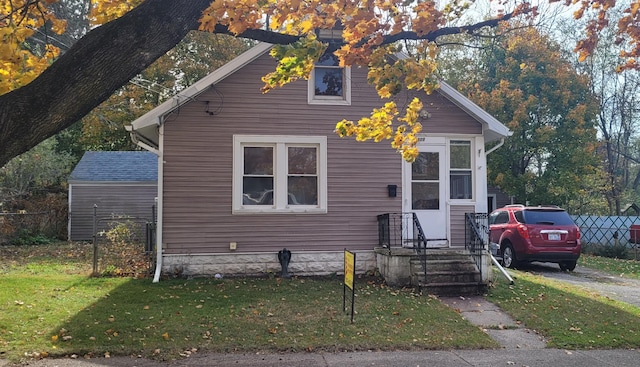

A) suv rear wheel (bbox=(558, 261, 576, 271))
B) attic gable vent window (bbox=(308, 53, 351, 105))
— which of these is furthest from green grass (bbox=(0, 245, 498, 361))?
suv rear wheel (bbox=(558, 261, 576, 271))

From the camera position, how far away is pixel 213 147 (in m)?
11.1

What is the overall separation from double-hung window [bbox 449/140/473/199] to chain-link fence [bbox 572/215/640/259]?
1039 centimetres

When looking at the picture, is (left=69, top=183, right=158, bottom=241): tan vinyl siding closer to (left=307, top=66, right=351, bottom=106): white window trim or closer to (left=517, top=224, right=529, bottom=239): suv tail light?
(left=307, top=66, right=351, bottom=106): white window trim

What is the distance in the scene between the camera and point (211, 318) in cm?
778

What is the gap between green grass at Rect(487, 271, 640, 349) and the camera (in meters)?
7.40

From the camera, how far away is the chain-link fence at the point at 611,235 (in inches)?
750

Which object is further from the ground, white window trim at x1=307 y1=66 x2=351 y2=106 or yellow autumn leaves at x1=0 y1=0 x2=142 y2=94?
white window trim at x1=307 y1=66 x2=351 y2=106

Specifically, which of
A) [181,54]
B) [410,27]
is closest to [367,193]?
[410,27]

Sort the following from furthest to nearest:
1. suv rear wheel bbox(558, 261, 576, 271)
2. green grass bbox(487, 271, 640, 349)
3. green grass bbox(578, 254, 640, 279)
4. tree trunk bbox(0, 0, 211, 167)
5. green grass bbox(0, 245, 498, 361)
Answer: green grass bbox(578, 254, 640, 279) → suv rear wheel bbox(558, 261, 576, 271) → green grass bbox(487, 271, 640, 349) → green grass bbox(0, 245, 498, 361) → tree trunk bbox(0, 0, 211, 167)

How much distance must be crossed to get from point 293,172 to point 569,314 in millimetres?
6068

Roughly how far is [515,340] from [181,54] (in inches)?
977

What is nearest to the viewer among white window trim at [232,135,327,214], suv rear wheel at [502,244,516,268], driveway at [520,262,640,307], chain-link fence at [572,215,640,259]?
driveway at [520,262,640,307]

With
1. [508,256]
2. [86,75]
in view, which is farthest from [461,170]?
[86,75]

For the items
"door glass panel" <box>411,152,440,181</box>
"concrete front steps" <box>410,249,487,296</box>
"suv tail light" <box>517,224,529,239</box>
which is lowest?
"concrete front steps" <box>410,249,487,296</box>
